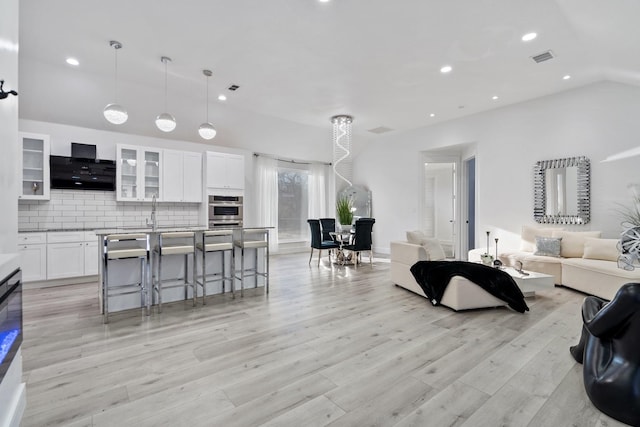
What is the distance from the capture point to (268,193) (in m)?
7.95

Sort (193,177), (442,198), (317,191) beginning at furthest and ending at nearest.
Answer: (442,198)
(317,191)
(193,177)

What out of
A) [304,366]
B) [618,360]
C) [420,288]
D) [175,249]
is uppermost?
[175,249]

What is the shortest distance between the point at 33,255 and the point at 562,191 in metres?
8.79

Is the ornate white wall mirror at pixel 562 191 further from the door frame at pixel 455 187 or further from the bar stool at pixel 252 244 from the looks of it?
the bar stool at pixel 252 244

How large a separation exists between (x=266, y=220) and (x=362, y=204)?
2.92m

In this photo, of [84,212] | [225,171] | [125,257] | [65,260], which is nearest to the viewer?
[125,257]

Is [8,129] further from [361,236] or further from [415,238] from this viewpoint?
[361,236]

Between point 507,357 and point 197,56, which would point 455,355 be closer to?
point 507,357

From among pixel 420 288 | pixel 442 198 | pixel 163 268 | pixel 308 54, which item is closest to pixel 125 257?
pixel 163 268

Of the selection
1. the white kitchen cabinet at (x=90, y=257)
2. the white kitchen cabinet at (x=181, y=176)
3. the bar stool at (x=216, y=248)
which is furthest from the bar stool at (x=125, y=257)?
the white kitchen cabinet at (x=181, y=176)

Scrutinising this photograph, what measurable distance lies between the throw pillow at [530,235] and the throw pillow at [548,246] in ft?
0.72

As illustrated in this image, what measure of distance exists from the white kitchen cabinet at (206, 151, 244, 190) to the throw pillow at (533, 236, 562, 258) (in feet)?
19.2

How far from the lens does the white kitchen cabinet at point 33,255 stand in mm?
4516

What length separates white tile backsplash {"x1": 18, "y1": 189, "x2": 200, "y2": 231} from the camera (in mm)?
4977
